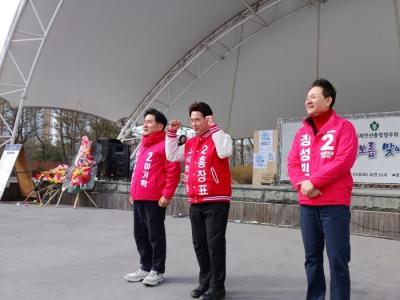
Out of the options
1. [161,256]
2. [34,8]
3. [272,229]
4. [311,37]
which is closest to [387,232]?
[272,229]

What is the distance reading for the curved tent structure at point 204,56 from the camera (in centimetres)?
1041

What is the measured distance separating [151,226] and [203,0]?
27.8 ft

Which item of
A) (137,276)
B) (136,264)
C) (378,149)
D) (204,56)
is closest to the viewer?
(137,276)

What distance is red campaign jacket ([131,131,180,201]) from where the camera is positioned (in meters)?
3.35

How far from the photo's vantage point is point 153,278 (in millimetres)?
3277

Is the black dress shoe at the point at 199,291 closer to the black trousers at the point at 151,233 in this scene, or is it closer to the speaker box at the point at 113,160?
the black trousers at the point at 151,233

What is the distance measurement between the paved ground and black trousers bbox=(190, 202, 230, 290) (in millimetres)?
181

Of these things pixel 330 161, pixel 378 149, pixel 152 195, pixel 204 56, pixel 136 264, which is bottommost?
pixel 136 264

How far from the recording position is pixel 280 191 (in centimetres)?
668

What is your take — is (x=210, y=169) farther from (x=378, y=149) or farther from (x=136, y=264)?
(x=378, y=149)

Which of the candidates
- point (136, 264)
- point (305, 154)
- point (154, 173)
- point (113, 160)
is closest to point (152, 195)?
point (154, 173)

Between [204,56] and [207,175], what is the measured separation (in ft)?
34.6

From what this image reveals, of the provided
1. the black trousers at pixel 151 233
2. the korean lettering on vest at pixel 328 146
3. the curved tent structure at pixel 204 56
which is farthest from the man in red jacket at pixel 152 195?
the curved tent structure at pixel 204 56

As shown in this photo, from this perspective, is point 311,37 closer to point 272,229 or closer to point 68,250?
point 272,229
